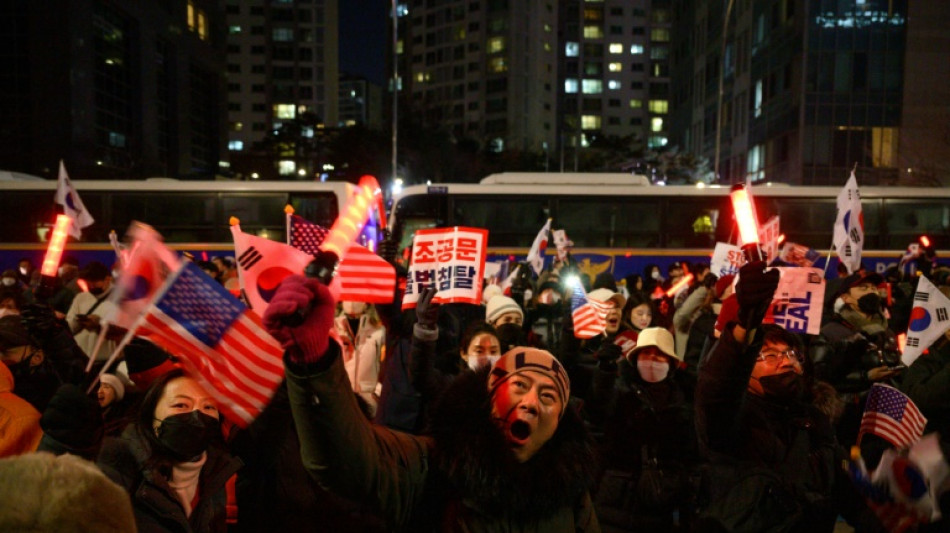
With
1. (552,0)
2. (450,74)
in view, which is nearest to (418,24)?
(450,74)

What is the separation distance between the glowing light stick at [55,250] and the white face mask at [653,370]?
11.8 feet

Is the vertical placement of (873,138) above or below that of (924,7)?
below

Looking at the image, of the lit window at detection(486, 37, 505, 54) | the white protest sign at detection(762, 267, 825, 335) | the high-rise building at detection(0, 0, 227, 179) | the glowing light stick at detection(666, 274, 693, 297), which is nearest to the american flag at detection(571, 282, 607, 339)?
the white protest sign at detection(762, 267, 825, 335)

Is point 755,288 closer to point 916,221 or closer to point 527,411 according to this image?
point 527,411

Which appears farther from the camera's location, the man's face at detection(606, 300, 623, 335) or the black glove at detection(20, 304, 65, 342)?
the man's face at detection(606, 300, 623, 335)

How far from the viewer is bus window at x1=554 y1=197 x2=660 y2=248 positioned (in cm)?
1509

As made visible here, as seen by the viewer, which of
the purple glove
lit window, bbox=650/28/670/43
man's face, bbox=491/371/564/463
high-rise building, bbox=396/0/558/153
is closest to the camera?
the purple glove

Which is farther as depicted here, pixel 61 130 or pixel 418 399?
pixel 61 130

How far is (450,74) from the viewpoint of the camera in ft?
287

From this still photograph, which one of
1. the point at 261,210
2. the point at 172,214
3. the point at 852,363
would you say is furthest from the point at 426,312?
the point at 172,214

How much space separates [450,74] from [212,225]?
75.8m

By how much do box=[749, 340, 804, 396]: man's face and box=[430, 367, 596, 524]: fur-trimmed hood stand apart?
1.13m

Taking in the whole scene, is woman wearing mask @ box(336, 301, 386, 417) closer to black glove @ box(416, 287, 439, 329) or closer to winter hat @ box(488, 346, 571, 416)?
black glove @ box(416, 287, 439, 329)

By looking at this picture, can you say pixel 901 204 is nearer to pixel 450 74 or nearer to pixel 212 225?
pixel 212 225
